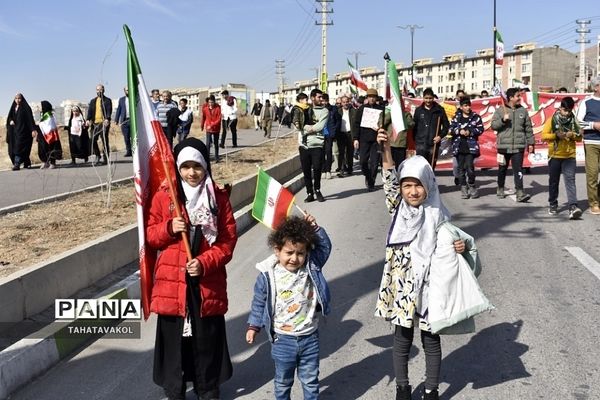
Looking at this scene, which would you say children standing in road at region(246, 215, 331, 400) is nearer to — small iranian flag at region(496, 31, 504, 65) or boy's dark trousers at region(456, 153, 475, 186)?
boy's dark trousers at region(456, 153, 475, 186)

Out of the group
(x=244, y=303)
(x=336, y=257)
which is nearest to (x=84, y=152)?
(x=336, y=257)

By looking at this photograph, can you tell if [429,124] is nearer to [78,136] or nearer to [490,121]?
[490,121]

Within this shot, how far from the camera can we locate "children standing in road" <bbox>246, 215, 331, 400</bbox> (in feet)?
11.8

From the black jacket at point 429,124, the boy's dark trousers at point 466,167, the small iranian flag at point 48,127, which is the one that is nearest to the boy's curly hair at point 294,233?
the black jacket at point 429,124

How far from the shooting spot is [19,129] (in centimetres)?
1502

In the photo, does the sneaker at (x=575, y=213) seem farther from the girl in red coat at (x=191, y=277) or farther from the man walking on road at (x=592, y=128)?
the girl in red coat at (x=191, y=277)

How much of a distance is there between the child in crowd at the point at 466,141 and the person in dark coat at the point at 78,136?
31.2 ft

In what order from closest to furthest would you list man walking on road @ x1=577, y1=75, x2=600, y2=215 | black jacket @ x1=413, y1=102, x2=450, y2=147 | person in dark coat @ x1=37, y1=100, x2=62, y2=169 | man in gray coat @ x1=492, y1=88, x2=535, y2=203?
man walking on road @ x1=577, y1=75, x2=600, y2=215
man in gray coat @ x1=492, y1=88, x2=535, y2=203
black jacket @ x1=413, y1=102, x2=450, y2=147
person in dark coat @ x1=37, y1=100, x2=62, y2=169

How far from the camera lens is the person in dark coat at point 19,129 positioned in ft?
49.6

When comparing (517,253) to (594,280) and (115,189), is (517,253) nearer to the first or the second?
(594,280)

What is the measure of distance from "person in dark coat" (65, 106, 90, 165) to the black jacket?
9.05 metres

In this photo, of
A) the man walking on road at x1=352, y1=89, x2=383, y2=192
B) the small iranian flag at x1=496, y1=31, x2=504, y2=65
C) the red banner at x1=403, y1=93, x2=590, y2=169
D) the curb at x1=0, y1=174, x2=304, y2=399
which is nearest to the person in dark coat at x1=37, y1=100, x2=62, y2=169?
the man walking on road at x1=352, y1=89, x2=383, y2=192

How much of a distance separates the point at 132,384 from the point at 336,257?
3.77 metres

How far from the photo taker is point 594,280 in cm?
634
